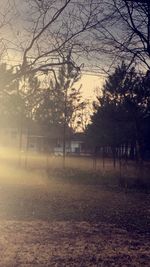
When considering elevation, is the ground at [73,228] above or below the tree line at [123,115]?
below

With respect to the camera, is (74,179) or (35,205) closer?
(35,205)

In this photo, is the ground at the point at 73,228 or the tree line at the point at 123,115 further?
the tree line at the point at 123,115

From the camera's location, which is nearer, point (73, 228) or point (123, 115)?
point (73, 228)

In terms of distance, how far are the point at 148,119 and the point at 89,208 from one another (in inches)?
920

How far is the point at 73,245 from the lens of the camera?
27.6 feet

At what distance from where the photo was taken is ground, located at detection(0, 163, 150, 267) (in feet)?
24.6

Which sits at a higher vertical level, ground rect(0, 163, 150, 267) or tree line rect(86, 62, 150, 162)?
tree line rect(86, 62, 150, 162)

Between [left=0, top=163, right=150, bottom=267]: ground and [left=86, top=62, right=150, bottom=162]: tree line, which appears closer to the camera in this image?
[left=0, top=163, right=150, bottom=267]: ground

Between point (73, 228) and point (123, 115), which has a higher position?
point (123, 115)

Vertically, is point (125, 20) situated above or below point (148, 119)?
above

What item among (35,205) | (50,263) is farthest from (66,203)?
(50,263)

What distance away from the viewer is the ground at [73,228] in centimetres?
748

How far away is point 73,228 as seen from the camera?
1023 centimetres

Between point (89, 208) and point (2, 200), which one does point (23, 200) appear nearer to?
point (2, 200)
